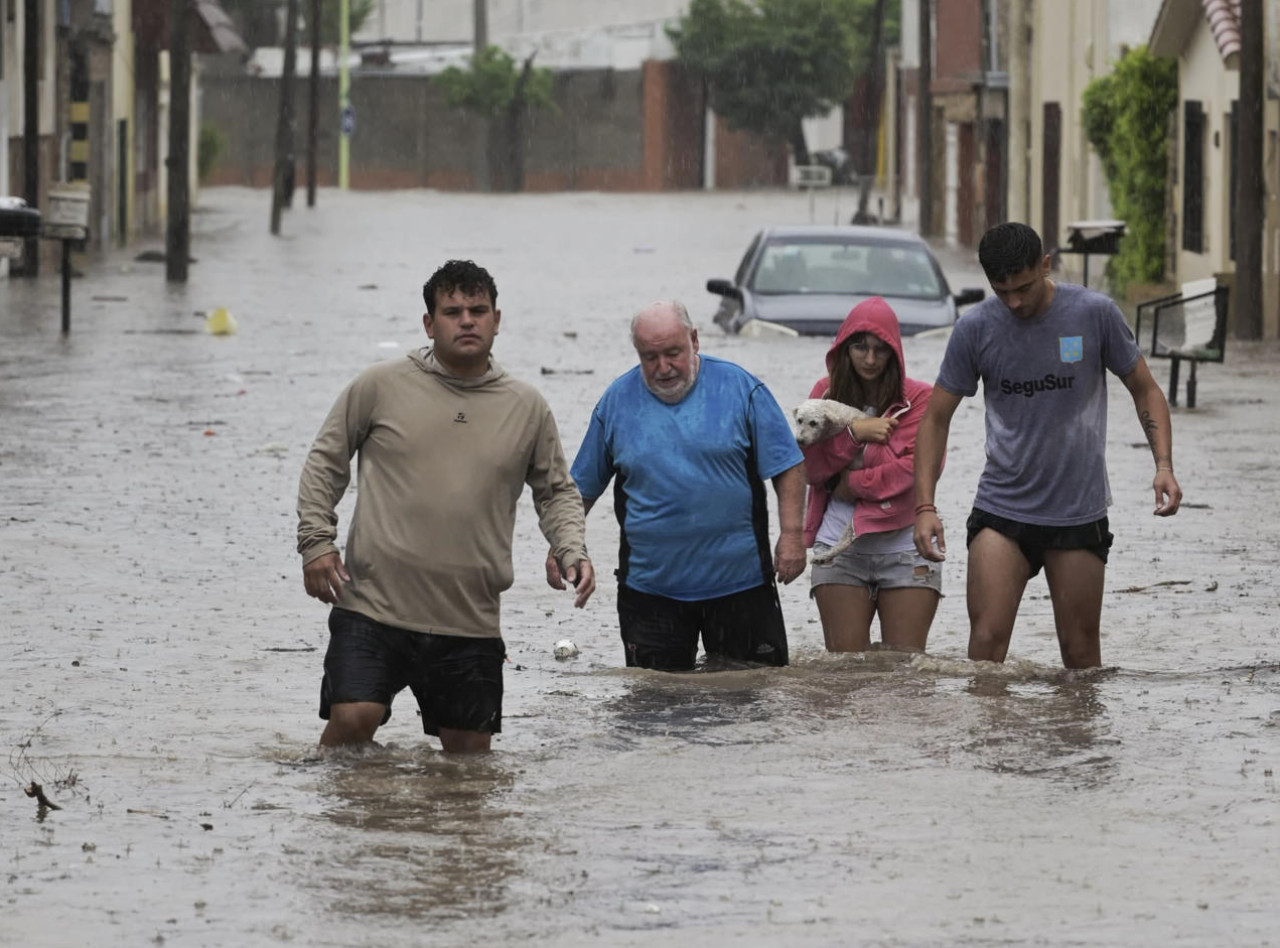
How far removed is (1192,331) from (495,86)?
236 ft

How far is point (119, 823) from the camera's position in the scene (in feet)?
22.6

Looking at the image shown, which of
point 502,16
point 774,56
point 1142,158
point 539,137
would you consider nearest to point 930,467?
point 1142,158

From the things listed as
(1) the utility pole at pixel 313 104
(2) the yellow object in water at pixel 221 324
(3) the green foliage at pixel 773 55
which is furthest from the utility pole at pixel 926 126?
(3) the green foliage at pixel 773 55

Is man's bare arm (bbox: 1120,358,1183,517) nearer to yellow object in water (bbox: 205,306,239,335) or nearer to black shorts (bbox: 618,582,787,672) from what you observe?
black shorts (bbox: 618,582,787,672)

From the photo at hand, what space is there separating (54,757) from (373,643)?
1194 millimetres

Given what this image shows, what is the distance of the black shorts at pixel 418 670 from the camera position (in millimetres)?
7129

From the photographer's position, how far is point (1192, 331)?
1958cm

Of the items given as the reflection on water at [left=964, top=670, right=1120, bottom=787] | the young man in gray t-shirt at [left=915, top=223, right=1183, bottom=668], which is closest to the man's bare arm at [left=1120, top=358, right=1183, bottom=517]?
the young man in gray t-shirt at [left=915, top=223, right=1183, bottom=668]

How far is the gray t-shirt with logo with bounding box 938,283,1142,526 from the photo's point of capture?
8094mm

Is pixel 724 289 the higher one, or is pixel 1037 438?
pixel 724 289

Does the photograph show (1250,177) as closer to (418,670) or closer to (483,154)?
(418,670)

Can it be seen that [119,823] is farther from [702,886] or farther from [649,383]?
[649,383]

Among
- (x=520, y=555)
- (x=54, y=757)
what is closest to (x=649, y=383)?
(x=54, y=757)

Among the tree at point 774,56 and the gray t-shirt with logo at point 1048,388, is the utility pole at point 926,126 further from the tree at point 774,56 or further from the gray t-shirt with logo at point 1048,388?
the gray t-shirt with logo at point 1048,388
